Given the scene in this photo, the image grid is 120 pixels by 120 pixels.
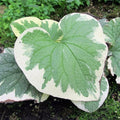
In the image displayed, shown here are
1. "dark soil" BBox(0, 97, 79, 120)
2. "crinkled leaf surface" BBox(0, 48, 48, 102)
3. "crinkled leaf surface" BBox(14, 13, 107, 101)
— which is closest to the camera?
"crinkled leaf surface" BBox(14, 13, 107, 101)

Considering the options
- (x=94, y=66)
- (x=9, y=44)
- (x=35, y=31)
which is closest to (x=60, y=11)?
(x=9, y=44)

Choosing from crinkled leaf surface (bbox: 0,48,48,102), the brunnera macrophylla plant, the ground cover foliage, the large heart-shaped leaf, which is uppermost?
the large heart-shaped leaf

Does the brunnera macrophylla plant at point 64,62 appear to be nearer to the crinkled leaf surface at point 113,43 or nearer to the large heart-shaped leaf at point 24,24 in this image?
the large heart-shaped leaf at point 24,24

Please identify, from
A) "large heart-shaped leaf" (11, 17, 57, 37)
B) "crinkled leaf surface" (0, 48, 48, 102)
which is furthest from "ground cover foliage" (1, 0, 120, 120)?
"large heart-shaped leaf" (11, 17, 57, 37)

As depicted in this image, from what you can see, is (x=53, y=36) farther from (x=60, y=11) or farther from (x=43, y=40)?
(x=60, y=11)

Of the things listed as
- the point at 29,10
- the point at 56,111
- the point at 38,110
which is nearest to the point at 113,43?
the point at 56,111

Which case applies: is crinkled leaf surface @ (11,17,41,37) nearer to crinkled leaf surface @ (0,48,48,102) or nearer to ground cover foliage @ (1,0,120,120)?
crinkled leaf surface @ (0,48,48,102)
